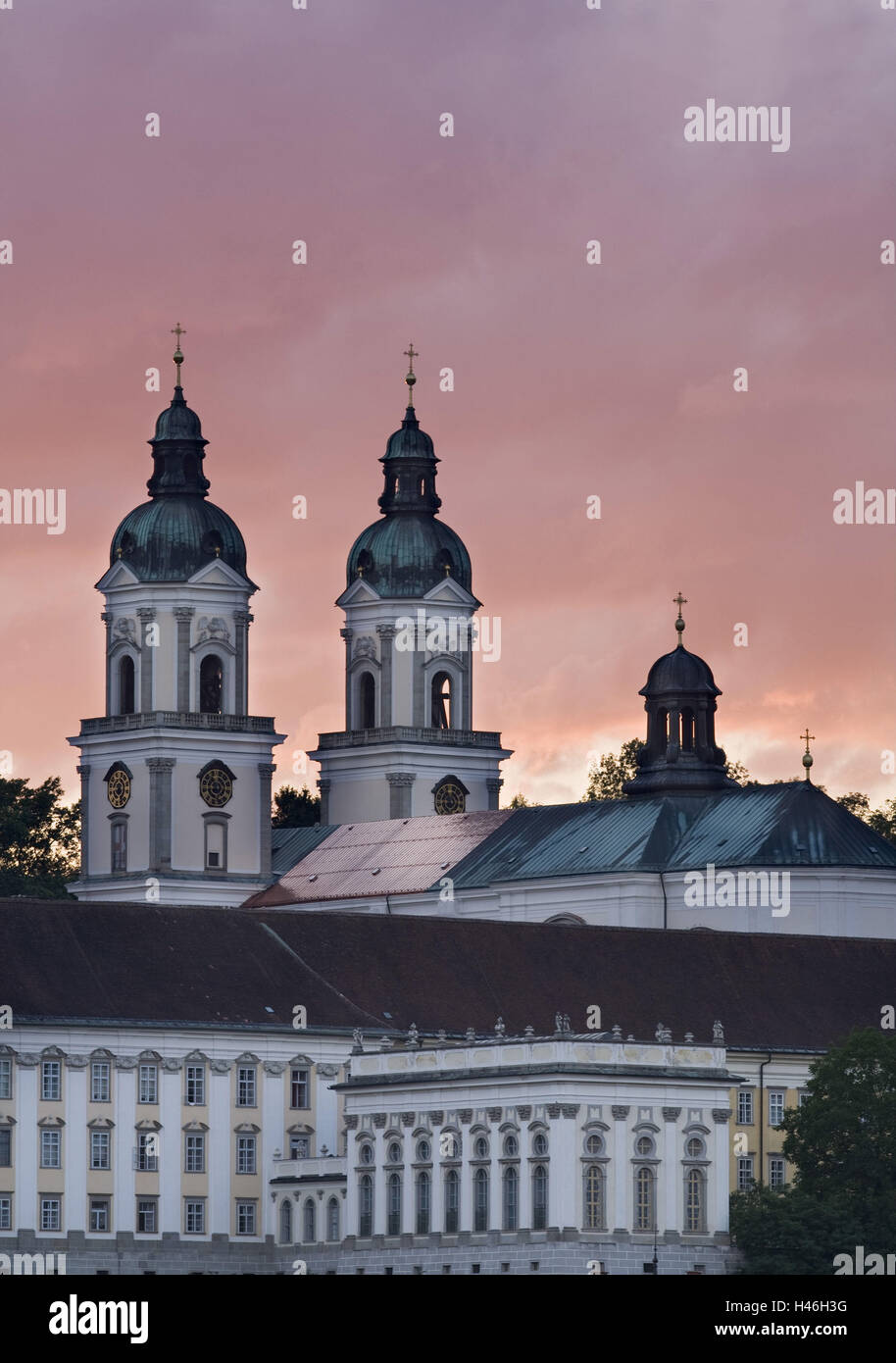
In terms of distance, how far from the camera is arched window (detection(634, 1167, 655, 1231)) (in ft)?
322

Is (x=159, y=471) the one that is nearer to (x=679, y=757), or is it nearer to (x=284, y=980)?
(x=679, y=757)

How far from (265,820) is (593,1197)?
53426 millimetres

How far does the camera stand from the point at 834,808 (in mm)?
130875

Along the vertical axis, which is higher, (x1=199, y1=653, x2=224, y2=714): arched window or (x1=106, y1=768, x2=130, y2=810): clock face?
(x1=199, y1=653, x2=224, y2=714): arched window

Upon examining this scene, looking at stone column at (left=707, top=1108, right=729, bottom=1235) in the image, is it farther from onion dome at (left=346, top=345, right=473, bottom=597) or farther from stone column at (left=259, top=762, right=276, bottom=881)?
onion dome at (left=346, top=345, right=473, bottom=597)

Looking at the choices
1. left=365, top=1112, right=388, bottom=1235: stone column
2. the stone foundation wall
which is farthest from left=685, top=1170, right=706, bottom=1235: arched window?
left=365, top=1112, right=388, bottom=1235: stone column

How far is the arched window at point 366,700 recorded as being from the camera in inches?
6078

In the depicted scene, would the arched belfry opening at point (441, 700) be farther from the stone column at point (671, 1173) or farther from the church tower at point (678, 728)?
the stone column at point (671, 1173)

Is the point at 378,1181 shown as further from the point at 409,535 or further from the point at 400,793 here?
the point at 409,535

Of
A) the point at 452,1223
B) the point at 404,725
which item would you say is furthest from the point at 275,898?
the point at 452,1223

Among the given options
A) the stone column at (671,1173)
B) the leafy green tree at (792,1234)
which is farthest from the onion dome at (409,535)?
the leafy green tree at (792,1234)

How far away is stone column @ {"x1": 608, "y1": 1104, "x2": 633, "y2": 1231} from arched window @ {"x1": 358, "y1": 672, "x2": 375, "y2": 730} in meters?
56.3

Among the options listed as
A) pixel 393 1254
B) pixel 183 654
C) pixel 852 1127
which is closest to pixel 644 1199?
pixel 852 1127

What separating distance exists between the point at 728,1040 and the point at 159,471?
47.4 metres
